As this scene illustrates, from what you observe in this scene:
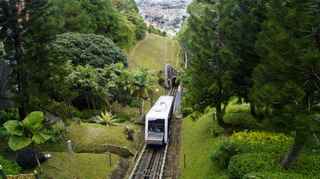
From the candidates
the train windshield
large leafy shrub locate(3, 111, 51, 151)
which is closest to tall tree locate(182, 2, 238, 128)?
the train windshield

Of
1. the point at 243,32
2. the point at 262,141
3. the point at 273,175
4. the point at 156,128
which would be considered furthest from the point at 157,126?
the point at 273,175

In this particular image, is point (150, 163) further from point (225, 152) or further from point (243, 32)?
point (243, 32)

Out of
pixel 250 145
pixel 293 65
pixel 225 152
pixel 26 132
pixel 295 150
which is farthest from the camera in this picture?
pixel 225 152

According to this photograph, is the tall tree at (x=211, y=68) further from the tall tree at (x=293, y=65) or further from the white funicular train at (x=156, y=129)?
the tall tree at (x=293, y=65)

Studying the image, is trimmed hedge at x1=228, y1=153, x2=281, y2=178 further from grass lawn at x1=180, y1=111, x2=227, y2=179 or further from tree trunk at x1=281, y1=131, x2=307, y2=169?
grass lawn at x1=180, y1=111, x2=227, y2=179

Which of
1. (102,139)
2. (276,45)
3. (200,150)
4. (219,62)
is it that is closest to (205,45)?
(219,62)
